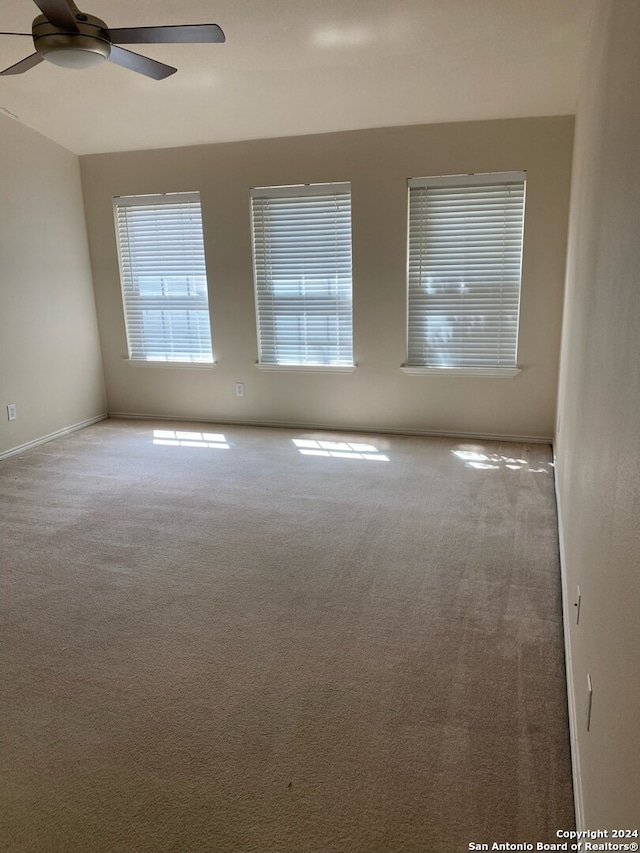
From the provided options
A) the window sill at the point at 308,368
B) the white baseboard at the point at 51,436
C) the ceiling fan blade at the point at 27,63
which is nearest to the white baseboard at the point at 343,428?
the white baseboard at the point at 51,436

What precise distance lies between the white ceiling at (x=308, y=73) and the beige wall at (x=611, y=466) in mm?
1074

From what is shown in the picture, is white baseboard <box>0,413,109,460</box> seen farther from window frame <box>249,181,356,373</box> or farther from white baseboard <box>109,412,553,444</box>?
window frame <box>249,181,356,373</box>

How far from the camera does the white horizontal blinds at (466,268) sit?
4.55 metres

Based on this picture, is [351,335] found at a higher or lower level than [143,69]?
lower

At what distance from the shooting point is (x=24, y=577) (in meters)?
2.92

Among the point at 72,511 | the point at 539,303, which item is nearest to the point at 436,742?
the point at 72,511

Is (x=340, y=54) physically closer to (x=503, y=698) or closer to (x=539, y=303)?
(x=539, y=303)

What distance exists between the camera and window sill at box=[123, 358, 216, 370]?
18.4 feet

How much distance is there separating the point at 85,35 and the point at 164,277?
3.17m

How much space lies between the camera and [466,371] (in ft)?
16.0

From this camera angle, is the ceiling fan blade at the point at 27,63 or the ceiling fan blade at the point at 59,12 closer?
the ceiling fan blade at the point at 59,12

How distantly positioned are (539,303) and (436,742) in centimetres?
360

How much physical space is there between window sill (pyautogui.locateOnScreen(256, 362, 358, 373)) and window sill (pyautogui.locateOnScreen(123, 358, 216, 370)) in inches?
20.7

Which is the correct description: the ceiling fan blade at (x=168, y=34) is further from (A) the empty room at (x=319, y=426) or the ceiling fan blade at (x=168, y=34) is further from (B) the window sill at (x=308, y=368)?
(B) the window sill at (x=308, y=368)
